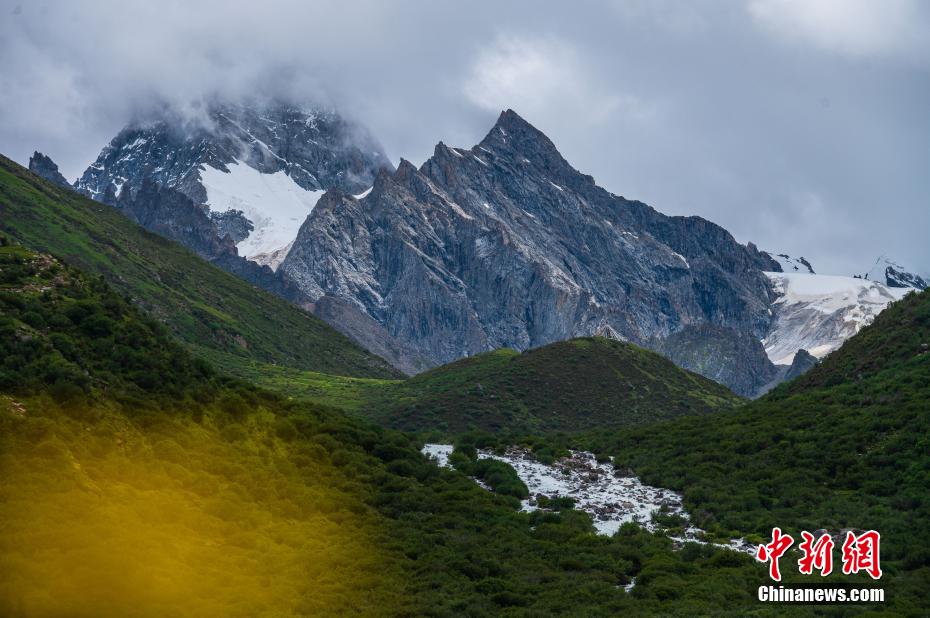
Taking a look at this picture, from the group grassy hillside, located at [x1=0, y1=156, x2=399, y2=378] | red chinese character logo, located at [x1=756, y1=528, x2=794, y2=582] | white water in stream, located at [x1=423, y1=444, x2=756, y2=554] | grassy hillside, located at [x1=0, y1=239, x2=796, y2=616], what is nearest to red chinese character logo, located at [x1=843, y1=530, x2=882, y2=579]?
red chinese character logo, located at [x1=756, y1=528, x2=794, y2=582]

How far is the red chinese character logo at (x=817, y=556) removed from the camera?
46406mm

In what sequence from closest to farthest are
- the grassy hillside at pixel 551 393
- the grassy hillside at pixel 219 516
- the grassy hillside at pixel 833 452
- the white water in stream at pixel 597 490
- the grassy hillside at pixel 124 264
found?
the grassy hillside at pixel 219 516
the grassy hillside at pixel 833 452
the white water in stream at pixel 597 490
the grassy hillside at pixel 551 393
the grassy hillside at pixel 124 264

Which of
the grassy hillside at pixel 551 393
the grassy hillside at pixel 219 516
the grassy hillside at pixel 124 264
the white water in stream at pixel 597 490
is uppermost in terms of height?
the grassy hillside at pixel 124 264

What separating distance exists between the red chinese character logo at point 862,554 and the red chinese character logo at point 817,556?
2.54 ft

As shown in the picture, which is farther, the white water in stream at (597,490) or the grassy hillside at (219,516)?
the white water in stream at (597,490)

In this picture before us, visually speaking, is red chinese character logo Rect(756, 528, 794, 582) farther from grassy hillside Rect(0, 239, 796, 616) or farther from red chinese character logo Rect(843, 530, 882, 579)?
red chinese character logo Rect(843, 530, 882, 579)

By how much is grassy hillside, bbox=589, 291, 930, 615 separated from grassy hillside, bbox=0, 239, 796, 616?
9.10 metres

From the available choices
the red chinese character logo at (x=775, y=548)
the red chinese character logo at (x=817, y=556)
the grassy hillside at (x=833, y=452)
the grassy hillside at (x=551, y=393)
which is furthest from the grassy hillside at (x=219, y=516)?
the grassy hillside at (x=551, y=393)

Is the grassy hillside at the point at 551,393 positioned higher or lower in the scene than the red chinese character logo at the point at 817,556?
higher

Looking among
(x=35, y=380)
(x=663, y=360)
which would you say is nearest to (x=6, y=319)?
(x=35, y=380)

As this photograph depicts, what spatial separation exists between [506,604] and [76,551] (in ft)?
61.9

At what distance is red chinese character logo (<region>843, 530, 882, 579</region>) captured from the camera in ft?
150

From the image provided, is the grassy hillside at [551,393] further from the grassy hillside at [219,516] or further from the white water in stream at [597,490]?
the grassy hillside at [219,516]

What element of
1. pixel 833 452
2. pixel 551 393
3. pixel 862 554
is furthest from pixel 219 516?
pixel 551 393
